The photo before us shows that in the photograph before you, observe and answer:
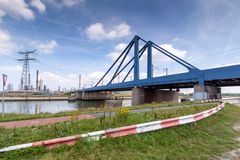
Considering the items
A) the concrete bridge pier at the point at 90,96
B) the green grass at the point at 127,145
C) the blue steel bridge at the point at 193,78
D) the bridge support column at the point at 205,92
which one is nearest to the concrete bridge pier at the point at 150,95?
the blue steel bridge at the point at 193,78

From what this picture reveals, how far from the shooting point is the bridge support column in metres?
33.2

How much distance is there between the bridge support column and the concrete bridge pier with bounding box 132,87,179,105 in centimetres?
1882

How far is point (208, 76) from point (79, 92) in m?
75.2

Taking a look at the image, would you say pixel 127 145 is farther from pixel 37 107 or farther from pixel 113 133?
pixel 37 107

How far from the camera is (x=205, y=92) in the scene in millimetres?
33750

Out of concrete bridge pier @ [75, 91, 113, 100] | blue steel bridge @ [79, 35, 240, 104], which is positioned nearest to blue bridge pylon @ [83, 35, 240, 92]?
blue steel bridge @ [79, 35, 240, 104]

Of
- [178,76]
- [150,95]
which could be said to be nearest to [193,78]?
[178,76]

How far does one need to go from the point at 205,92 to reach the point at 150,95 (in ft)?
78.3

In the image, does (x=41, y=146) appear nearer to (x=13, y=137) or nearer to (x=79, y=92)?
(x=13, y=137)

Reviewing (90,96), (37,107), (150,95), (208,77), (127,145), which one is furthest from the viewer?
(90,96)

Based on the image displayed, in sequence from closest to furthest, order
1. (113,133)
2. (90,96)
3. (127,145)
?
(127,145), (113,133), (90,96)

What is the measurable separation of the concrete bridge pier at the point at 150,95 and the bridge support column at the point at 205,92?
61.7 ft

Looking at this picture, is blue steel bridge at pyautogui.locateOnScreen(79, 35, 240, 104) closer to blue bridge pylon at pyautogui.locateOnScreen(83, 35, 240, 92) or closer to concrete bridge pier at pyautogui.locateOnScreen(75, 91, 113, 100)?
blue bridge pylon at pyautogui.locateOnScreen(83, 35, 240, 92)

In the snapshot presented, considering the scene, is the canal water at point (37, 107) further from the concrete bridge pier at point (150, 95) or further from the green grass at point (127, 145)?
the green grass at point (127, 145)
